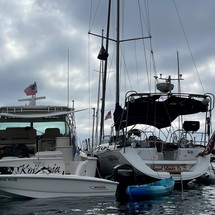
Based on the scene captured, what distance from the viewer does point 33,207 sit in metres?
10.1

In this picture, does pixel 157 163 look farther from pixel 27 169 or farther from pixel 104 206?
pixel 27 169

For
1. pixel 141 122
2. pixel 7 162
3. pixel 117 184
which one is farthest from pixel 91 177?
pixel 141 122

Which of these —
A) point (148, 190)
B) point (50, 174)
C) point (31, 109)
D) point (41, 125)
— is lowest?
point (148, 190)

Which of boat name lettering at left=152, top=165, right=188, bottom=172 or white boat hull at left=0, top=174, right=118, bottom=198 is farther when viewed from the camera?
boat name lettering at left=152, top=165, right=188, bottom=172

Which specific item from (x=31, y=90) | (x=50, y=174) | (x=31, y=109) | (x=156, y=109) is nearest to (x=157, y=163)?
(x=156, y=109)

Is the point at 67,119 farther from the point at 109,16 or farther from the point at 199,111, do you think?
the point at 109,16

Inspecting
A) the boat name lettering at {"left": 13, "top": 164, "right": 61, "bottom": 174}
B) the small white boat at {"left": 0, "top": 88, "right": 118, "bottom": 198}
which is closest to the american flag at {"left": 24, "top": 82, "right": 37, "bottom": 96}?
the small white boat at {"left": 0, "top": 88, "right": 118, "bottom": 198}

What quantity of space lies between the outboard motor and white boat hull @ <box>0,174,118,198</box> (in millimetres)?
685

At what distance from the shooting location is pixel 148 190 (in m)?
11.9

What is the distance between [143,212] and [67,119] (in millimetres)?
6838

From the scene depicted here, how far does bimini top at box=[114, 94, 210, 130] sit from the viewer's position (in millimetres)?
14469

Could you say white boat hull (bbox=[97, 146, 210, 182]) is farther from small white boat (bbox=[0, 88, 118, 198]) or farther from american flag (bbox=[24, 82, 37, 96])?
american flag (bbox=[24, 82, 37, 96])

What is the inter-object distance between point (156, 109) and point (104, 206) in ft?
20.8

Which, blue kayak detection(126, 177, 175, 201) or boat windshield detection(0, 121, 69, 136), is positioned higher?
boat windshield detection(0, 121, 69, 136)
